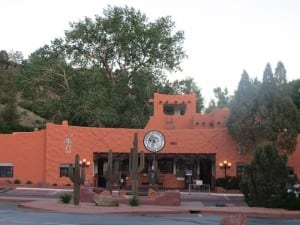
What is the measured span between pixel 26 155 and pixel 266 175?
75.0 ft

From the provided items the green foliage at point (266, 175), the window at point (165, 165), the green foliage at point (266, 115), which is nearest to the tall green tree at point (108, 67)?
the window at point (165, 165)

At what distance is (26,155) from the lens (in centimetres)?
4806

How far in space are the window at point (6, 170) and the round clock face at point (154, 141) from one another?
35.4 feet

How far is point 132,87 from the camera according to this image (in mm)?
67938

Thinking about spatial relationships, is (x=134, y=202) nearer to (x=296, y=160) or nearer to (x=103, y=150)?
(x=103, y=150)

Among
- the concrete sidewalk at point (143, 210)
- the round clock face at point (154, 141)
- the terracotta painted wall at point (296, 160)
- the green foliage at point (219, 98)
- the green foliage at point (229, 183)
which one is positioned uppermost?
the green foliage at point (219, 98)

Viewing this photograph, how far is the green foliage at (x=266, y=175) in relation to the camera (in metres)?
31.4

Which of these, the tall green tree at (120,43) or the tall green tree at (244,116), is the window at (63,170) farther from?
the tall green tree at (120,43)

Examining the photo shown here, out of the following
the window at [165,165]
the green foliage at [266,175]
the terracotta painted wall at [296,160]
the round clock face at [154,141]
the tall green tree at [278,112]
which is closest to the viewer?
the green foliage at [266,175]

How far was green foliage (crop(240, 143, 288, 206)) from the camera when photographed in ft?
103

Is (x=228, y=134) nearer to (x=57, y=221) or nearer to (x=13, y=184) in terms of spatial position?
(x=13, y=184)

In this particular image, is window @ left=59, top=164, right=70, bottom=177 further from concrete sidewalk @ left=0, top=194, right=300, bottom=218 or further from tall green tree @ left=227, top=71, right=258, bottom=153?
concrete sidewalk @ left=0, top=194, right=300, bottom=218

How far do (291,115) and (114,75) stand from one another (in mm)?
28267

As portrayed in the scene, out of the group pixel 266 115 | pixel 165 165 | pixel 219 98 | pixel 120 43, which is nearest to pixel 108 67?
pixel 120 43
